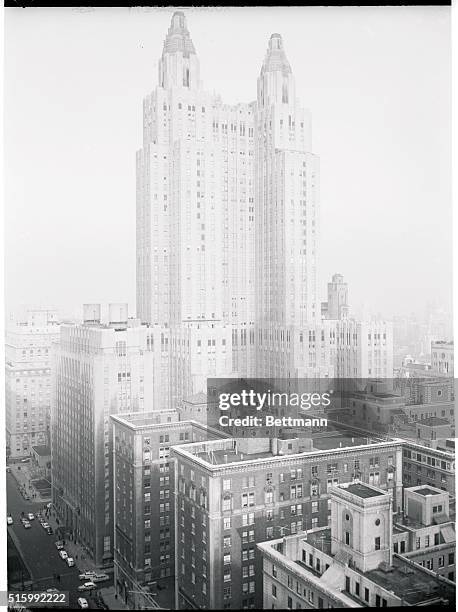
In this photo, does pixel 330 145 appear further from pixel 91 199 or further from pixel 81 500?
pixel 81 500

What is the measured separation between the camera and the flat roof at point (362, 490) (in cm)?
402

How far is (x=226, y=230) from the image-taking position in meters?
4.71

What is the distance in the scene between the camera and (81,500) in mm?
4645

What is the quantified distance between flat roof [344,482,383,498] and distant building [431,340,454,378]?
88cm

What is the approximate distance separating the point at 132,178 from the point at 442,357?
7.79 feet

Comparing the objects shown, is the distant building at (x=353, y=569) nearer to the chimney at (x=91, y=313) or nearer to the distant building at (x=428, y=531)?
the distant building at (x=428, y=531)

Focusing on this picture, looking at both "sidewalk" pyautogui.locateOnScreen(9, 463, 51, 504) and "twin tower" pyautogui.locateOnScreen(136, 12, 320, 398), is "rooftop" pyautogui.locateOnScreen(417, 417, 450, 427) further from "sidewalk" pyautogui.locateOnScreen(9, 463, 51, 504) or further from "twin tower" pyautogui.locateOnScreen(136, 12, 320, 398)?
"sidewalk" pyautogui.locateOnScreen(9, 463, 51, 504)

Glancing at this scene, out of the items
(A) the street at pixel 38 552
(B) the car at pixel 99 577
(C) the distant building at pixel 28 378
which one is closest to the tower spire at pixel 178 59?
(C) the distant building at pixel 28 378

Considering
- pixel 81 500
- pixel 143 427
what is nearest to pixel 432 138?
pixel 143 427

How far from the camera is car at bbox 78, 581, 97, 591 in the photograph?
170 inches

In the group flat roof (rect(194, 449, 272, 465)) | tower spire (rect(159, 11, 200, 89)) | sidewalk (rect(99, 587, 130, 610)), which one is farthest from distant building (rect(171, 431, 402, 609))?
tower spire (rect(159, 11, 200, 89))

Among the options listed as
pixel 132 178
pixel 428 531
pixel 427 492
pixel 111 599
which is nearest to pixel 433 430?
pixel 427 492

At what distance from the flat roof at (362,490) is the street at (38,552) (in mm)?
1806

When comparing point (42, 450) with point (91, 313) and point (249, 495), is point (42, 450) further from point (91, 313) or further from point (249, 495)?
point (249, 495)
